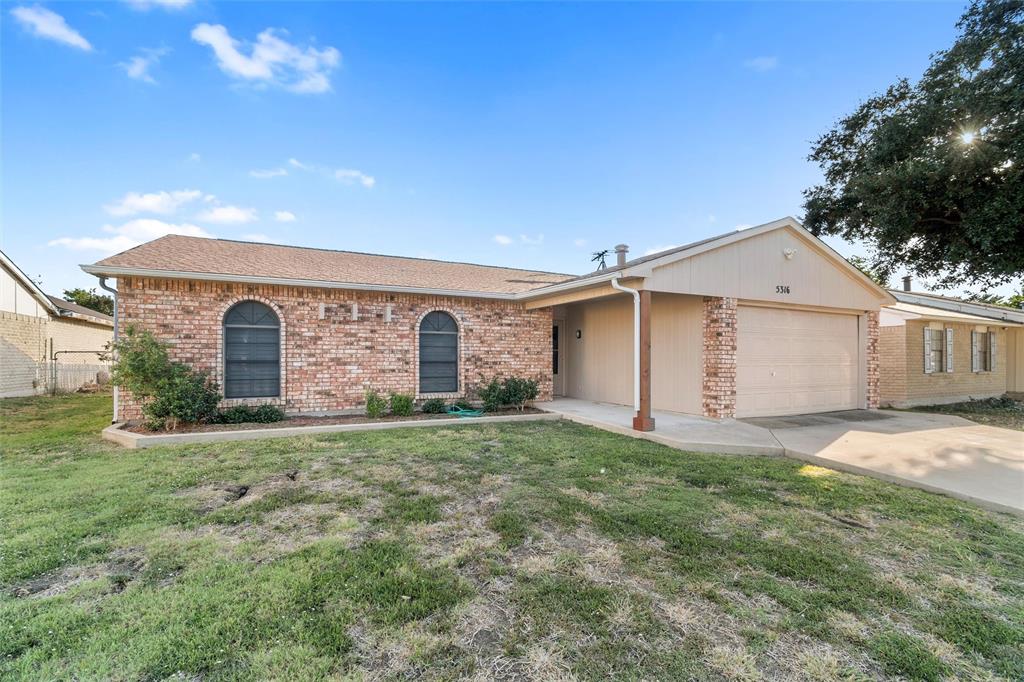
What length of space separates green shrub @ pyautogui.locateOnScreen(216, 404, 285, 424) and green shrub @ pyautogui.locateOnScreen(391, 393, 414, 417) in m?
2.13

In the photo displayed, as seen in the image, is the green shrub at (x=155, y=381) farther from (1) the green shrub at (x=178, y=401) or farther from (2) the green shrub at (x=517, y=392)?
(2) the green shrub at (x=517, y=392)

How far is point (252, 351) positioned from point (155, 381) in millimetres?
1638

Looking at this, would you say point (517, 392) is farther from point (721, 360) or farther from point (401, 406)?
point (721, 360)

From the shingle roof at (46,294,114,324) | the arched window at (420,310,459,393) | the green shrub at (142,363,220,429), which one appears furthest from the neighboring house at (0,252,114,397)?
the arched window at (420,310,459,393)

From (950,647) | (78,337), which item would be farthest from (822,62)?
(78,337)

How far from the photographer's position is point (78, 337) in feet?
56.5

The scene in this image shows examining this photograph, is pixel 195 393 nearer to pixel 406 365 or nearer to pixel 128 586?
pixel 406 365

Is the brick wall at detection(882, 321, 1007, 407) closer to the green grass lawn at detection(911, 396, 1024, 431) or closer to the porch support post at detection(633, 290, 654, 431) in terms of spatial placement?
the green grass lawn at detection(911, 396, 1024, 431)

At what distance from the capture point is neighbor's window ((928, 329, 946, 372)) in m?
12.8

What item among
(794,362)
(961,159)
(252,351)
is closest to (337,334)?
(252,351)

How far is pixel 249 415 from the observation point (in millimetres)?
8234

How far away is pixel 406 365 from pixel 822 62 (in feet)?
37.2

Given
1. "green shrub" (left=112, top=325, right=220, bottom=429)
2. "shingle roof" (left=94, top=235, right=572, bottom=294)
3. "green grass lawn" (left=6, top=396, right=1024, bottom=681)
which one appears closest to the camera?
"green grass lawn" (left=6, top=396, right=1024, bottom=681)

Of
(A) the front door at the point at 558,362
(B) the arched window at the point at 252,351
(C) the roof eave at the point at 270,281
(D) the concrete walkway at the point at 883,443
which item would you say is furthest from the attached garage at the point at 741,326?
(B) the arched window at the point at 252,351
